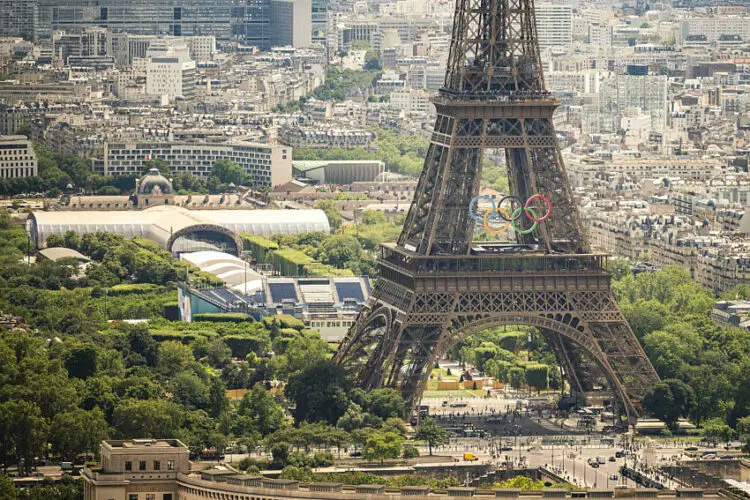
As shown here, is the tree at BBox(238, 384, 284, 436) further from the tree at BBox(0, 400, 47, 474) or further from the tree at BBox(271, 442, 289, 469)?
the tree at BBox(0, 400, 47, 474)

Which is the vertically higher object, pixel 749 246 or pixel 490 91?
pixel 490 91

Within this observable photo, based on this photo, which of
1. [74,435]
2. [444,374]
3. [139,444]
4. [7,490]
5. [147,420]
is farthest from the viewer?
[444,374]

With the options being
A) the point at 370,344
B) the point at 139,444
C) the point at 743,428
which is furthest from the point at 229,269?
the point at 139,444

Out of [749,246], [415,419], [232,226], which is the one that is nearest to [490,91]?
[415,419]

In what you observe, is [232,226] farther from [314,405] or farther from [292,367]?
[314,405]

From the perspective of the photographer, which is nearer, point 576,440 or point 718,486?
point 718,486

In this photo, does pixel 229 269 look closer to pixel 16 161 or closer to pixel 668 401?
pixel 668 401

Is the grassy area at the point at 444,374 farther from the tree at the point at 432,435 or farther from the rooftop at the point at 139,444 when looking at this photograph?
the rooftop at the point at 139,444
